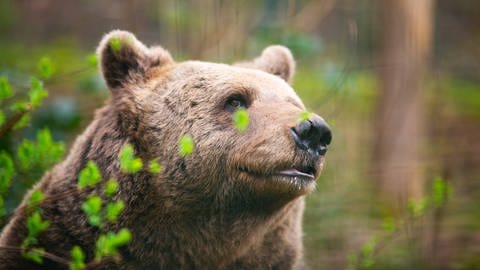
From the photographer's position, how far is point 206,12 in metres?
7.71

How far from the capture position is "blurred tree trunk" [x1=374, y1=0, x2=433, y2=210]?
9102mm

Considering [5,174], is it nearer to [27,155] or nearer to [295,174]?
[27,155]

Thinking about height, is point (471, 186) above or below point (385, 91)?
below

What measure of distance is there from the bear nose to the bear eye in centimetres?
54

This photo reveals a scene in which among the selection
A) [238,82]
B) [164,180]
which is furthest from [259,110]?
[164,180]

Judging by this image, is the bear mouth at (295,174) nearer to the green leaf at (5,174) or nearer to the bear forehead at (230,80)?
the bear forehead at (230,80)

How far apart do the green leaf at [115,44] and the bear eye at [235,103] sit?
0.76m

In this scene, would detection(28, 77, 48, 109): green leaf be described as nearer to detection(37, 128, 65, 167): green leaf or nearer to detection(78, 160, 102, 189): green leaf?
detection(37, 128, 65, 167): green leaf

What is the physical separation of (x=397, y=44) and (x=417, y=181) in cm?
175

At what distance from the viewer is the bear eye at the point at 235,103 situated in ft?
14.5

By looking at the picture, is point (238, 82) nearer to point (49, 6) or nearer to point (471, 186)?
point (471, 186)

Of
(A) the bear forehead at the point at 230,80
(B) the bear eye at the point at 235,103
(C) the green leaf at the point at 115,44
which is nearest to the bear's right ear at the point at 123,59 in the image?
(C) the green leaf at the point at 115,44

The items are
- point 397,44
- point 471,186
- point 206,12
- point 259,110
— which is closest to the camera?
point 259,110

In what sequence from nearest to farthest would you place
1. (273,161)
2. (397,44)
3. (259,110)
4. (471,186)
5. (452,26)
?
1. (273,161)
2. (259,110)
3. (471,186)
4. (397,44)
5. (452,26)
